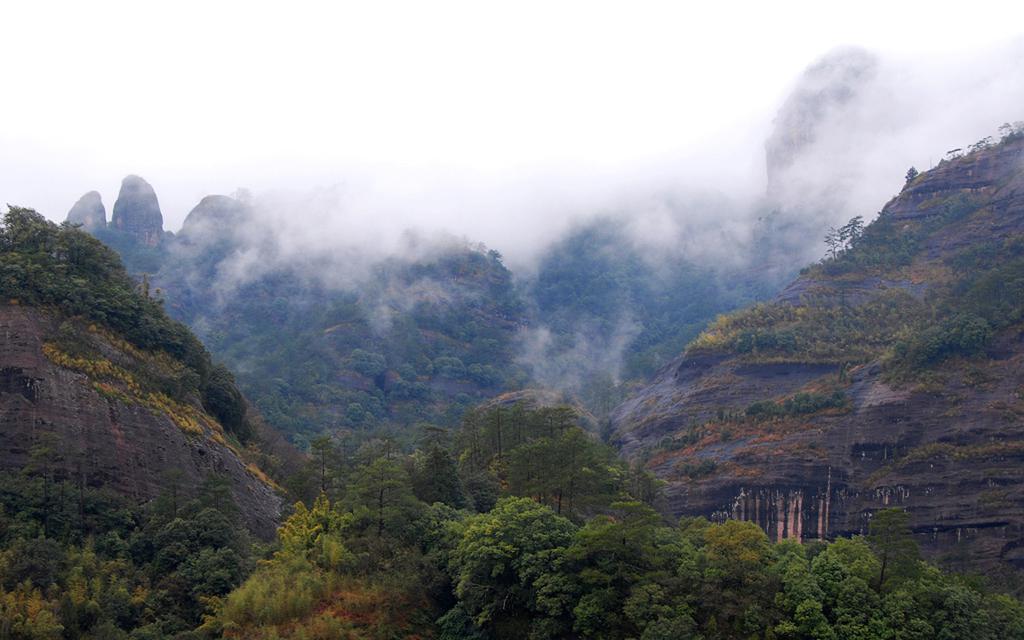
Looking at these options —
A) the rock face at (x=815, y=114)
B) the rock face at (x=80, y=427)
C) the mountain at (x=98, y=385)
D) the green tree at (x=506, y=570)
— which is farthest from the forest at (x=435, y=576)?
the rock face at (x=815, y=114)

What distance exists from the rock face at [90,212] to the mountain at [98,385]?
4571 inches

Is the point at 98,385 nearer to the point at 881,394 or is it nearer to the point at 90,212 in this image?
the point at 881,394

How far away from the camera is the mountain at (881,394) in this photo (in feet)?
206

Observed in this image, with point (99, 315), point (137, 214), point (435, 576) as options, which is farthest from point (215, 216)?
point (435, 576)

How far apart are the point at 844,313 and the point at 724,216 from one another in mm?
101846

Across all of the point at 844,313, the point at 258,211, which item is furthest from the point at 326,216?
the point at 844,313

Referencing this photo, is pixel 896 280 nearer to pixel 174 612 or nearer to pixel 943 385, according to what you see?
pixel 943 385

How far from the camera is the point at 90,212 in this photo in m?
155

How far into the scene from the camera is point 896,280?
297ft

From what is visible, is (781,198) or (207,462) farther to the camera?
(781,198)

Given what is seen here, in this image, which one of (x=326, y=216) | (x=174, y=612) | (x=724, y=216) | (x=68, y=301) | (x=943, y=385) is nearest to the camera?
(x=174, y=612)

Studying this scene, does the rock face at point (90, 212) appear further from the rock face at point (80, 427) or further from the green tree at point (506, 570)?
the green tree at point (506, 570)

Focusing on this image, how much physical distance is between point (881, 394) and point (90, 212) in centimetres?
13575

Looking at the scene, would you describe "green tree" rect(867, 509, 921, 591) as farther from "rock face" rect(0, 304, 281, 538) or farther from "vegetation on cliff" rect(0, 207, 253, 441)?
"vegetation on cliff" rect(0, 207, 253, 441)
